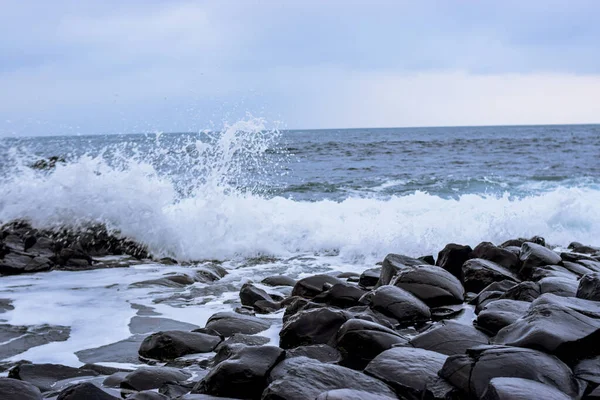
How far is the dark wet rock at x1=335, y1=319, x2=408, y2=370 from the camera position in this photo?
3510mm

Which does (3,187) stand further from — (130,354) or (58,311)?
(130,354)

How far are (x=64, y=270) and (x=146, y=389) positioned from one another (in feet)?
14.3

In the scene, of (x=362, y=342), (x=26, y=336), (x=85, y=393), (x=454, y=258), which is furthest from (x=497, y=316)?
(x=26, y=336)

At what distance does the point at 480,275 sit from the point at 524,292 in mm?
1016

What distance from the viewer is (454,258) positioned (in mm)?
5969

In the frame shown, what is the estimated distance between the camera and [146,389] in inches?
128

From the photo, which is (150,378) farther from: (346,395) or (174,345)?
(346,395)

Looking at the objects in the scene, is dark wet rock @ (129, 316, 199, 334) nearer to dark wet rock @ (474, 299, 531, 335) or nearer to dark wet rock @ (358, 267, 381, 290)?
dark wet rock @ (358, 267, 381, 290)

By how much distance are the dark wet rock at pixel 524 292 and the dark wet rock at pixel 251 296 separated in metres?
2.01

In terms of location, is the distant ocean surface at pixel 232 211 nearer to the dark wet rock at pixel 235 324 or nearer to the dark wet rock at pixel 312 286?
the dark wet rock at pixel 312 286

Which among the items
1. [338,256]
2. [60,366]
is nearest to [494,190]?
[338,256]

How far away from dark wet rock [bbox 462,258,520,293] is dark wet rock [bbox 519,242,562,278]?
0.15 m

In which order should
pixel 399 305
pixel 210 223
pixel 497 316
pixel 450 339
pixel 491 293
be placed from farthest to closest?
pixel 210 223 → pixel 491 293 → pixel 399 305 → pixel 497 316 → pixel 450 339

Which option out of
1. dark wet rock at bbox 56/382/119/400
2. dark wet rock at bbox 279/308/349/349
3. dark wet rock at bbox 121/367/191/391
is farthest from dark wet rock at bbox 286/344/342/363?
dark wet rock at bbox 56/382/119/400
